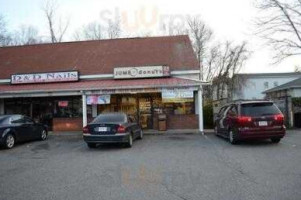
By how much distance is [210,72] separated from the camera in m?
51.2

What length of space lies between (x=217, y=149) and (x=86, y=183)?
656 cm

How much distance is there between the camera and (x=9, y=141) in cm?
1641

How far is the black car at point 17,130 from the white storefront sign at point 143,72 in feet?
20.3

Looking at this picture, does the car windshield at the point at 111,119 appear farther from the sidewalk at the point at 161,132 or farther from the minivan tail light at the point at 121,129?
the sidewalk at the point at 161,132

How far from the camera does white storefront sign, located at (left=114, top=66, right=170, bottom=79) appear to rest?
23219 mm

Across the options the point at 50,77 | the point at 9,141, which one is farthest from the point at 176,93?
the point at 9,141

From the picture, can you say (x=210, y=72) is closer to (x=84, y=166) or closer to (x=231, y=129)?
(x=231, y=129)

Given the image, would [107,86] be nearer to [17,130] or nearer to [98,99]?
[98,99]


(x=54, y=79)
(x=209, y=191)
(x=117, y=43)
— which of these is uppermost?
(x=117, y=43)

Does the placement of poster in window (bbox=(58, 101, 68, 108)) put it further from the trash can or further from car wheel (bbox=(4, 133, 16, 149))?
car wheel (bbox=(4, 133, 16, 149))

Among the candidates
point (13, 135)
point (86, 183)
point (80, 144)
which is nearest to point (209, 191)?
point (86, 183)

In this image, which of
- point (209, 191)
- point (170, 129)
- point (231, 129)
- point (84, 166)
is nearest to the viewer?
point (209, 191)

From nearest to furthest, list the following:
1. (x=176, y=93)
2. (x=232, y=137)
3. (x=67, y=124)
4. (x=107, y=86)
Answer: (x=232, y=137)
(x=176, y=93)
(x=107, y=86)
(x=67, y=124)

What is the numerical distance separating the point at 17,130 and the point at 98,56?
10896mm
